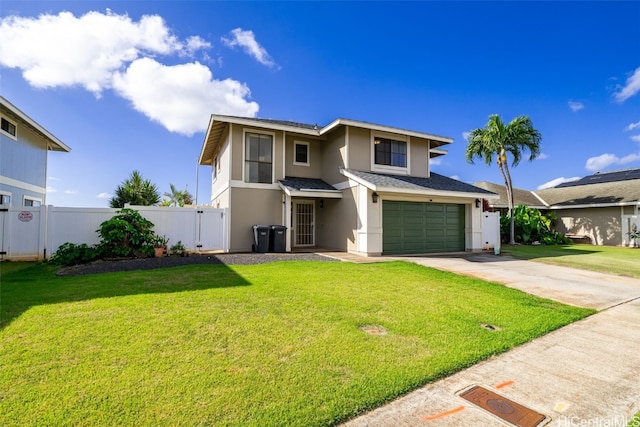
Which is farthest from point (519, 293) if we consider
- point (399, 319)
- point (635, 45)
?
point (635, 45)

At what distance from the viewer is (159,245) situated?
1048cm

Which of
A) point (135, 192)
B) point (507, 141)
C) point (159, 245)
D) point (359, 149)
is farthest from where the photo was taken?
point (135, 192)

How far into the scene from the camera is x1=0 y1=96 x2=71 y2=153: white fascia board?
10.7 meters

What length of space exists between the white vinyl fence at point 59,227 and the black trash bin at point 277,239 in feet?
9.81

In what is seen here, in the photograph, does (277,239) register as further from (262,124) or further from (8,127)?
(8,127)

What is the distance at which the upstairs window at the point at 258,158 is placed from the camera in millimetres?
12836

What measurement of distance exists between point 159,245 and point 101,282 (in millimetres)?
4616

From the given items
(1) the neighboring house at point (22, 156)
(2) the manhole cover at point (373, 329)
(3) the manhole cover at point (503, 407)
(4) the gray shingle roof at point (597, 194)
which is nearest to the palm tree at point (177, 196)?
(1) the neighboring house at point (22, 156)

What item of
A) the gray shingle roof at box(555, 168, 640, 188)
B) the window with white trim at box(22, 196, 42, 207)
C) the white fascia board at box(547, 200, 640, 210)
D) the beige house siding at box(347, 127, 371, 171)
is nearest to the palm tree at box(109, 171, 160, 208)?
the window with white trim at box(22, 196, 42, 207)

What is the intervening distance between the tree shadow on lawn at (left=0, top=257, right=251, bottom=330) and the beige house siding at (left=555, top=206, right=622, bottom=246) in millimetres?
24680

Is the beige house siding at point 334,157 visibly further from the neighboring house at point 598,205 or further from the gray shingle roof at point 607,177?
the gray shingle roof at point 607,177

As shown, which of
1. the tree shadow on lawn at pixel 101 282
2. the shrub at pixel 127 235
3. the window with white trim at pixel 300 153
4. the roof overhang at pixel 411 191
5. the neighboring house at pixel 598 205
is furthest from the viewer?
the neighboring house at pixel 598 205

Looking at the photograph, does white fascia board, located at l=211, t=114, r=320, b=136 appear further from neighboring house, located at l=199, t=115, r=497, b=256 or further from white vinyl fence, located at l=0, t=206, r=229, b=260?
white vinyl fence, located at l=0, t=206, r=229, b=260

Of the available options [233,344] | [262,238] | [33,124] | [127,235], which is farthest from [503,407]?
[33,124]
